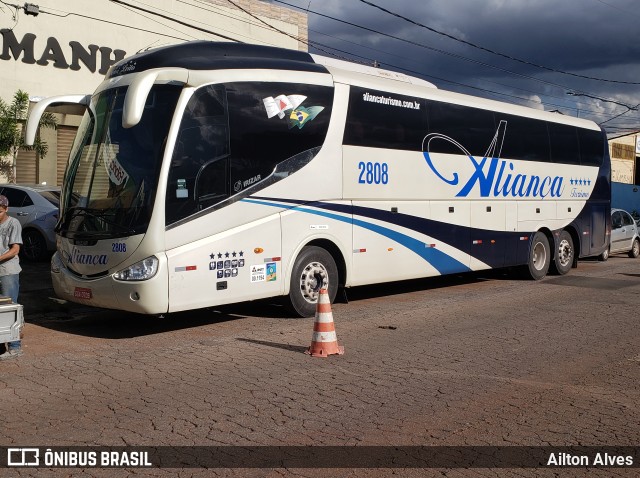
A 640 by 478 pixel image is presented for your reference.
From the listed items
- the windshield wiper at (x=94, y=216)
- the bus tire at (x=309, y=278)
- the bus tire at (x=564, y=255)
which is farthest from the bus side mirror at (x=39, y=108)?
the bus tire at (x=564, y=255)

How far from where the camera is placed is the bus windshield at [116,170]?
8.84 metres

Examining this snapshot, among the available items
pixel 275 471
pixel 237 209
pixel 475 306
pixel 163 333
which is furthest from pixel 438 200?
pixel 275 471

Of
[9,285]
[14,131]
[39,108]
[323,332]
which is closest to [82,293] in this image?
[9,285]

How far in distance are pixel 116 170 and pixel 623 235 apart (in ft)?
58.1

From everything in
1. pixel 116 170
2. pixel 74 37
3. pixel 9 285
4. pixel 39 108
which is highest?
pixel 74 37

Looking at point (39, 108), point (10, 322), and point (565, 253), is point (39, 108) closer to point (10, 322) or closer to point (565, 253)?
point (10, 322)

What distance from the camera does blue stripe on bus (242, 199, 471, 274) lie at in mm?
10753

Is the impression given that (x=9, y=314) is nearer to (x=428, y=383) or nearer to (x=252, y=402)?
(x=252, y=402)

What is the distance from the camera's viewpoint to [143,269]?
28.6 ft

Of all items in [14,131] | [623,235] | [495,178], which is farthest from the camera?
[623,235]

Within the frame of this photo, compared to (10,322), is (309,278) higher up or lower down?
higher up

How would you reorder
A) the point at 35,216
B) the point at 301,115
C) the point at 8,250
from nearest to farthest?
the point at 8,250
the point at 301,115
the point at 35,216

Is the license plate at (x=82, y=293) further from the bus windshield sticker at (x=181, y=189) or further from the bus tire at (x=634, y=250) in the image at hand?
the bus tire at (x=634, y=250)

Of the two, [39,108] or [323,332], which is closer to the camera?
[323,332]
